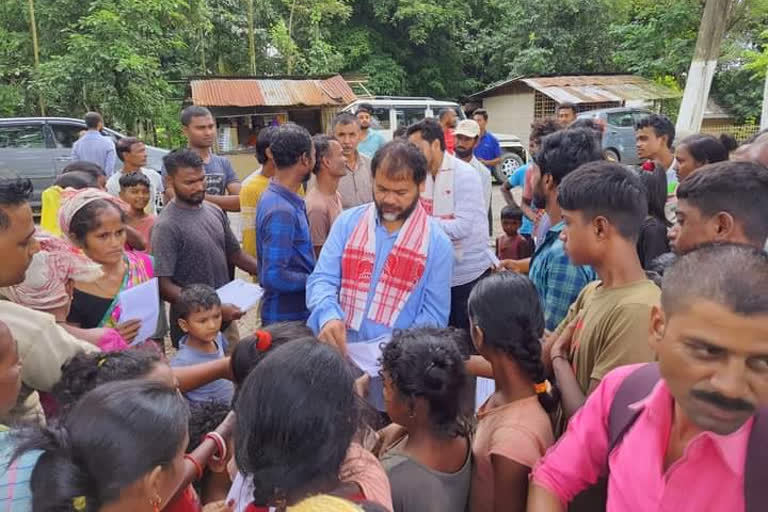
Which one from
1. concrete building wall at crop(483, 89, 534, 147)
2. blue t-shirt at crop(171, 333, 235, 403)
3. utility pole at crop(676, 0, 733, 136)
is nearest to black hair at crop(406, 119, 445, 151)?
blue t-shirt at crop(171, 333, 235, 403)

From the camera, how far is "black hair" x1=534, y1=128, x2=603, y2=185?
2578 millimetres

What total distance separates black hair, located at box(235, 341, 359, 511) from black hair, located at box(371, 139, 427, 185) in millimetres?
1151

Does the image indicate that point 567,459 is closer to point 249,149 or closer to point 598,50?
point 249,149

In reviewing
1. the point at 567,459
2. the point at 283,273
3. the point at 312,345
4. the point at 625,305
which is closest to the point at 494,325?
the point at 625,305

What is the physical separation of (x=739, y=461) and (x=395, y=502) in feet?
2.71

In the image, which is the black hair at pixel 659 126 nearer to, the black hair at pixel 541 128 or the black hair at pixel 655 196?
the black hair at pixel 541 128

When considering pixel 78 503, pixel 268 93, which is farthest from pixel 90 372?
pixel 268 93

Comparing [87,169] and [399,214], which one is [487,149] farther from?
[399,214]

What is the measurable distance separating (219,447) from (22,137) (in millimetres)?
10015

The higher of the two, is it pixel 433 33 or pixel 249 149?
pixel 433 33

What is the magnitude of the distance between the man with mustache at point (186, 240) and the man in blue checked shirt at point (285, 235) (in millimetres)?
244

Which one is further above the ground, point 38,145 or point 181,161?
point 181,161

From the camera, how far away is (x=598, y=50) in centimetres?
2067

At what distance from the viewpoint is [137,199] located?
3939 millimetres
